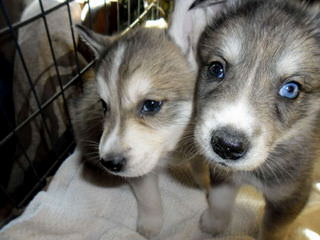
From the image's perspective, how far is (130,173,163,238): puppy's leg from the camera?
194 cm

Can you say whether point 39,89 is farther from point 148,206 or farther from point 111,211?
point 148,206

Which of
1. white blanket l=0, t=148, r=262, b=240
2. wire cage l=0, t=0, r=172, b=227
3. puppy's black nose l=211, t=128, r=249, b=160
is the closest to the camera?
puppy's black nose l=211, t=128, r=249, b=160

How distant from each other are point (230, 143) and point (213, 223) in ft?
3.13

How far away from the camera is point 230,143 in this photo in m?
1.25

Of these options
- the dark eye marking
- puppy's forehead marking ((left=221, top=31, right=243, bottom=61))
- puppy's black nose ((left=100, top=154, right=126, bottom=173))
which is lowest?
puppy's black nose ((left=100, top=154, right=126, bottom=173))

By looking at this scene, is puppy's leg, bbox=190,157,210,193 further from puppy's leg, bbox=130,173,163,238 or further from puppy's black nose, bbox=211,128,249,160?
puppy's black nose, bbox=211,128,249,160

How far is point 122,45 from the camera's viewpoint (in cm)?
165

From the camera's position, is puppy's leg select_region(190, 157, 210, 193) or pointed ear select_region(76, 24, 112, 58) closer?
pointed ear select_region(76, 24, 112, 58)

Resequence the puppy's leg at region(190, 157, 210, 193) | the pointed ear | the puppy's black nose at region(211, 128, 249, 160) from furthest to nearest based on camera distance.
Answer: the puppy's leg at region(190, 157, 210, 193), the pointed ear, the puppy's black nose at region(211, 128, 249, 160)

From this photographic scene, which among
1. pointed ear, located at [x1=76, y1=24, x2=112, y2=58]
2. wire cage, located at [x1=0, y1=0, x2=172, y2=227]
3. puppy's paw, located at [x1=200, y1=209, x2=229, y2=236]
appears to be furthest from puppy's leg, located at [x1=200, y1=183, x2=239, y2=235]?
wire cage, located at [x1=0, y1=0, x2=172, y2=227]

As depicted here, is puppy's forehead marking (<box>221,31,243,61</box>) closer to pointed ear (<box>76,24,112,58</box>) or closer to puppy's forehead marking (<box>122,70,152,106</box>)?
puppy's forehead marking (<box>122,70,152,106</box>)

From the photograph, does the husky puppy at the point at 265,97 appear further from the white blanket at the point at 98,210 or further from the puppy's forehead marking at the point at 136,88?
the white blanket at the point at 98,210

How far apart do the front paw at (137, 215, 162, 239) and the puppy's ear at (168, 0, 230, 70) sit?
923 mm

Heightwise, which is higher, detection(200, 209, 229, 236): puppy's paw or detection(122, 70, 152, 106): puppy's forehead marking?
detection(122, 70, 152, 106): puppy's forehead marking
